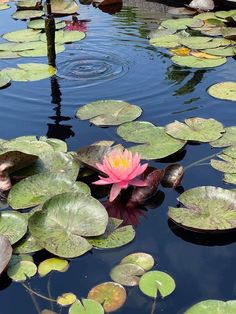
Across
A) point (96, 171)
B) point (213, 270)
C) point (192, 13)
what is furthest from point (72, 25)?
point (213, 270)

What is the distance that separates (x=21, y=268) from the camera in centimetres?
171

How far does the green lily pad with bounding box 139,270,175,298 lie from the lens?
62.4 inches

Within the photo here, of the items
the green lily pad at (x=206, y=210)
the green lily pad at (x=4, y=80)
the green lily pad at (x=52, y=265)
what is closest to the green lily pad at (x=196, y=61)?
the green lily pad at (x=4, y=80)

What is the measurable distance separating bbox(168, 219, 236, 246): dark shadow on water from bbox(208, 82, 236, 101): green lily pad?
3.96ft

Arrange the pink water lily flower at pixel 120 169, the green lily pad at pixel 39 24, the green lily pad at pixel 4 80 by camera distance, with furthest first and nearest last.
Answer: the green lily pad at pixel 39 24 → the green lily pad at pixel 4 80 → the pink water lily flower at pixel 120 169

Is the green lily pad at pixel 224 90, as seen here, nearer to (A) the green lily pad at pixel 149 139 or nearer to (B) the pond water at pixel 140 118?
(B) the pond water at pixel 140 118

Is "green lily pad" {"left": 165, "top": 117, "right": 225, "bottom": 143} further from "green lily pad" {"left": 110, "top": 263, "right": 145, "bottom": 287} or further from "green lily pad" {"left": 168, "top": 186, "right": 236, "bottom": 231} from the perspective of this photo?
"green lily pad" {"left": 110, "top": 263, "right": 145, "bottom": 287}

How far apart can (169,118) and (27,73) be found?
3.52 feet

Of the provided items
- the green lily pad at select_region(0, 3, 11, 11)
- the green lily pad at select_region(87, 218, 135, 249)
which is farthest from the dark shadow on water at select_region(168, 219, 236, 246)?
the green lily pad at select_region(0, 3, 11, 11)

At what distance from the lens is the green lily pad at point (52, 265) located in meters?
1.71

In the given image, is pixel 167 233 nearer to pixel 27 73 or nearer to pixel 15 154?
pixel 15 154

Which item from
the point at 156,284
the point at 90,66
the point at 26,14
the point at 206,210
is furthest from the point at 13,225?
the point at 26,14

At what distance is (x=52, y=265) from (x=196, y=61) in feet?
6.82

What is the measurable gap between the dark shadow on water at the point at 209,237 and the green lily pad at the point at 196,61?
1703 mm
